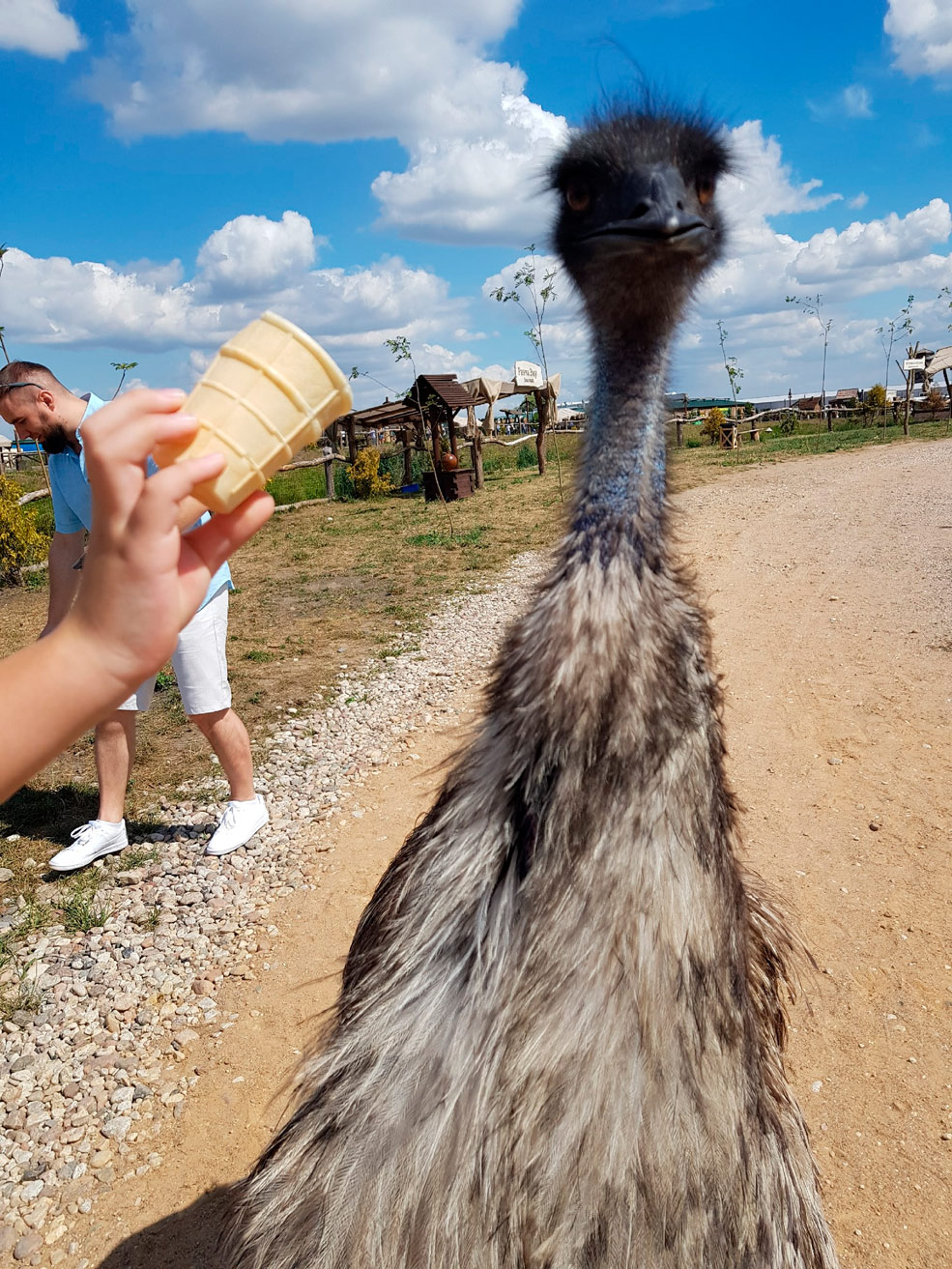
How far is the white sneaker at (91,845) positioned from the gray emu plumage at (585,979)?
2943 mm

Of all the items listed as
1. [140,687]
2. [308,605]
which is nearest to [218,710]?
[140,687]

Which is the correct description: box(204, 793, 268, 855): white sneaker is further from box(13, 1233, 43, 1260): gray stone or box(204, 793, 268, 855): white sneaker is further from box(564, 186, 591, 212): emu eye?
box(564, 186, 591, 212): emu eye

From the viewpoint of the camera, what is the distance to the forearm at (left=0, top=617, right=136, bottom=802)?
103 centimetres

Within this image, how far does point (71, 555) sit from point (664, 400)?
330cm

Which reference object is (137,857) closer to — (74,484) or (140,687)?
(140,687)

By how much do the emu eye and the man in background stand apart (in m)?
2.27

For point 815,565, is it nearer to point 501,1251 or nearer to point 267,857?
point 267,857

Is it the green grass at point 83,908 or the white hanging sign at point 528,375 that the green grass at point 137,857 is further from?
the white hanging sign at point 528,375

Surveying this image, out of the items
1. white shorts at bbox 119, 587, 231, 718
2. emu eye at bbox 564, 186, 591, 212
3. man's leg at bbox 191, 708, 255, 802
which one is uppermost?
emu eye at bbox 564, 186, 591, 212

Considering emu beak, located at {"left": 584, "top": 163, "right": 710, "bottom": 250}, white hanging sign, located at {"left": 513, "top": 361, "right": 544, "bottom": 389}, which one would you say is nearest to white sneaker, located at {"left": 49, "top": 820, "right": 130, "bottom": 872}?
emu beak, located at {"left": 584, "top": 163, "right": 710, "bottom": 250}

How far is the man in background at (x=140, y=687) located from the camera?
12.6 ft

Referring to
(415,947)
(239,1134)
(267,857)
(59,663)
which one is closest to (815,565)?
(267,857)

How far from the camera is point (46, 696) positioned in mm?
1043

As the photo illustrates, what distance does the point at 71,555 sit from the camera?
417cm
